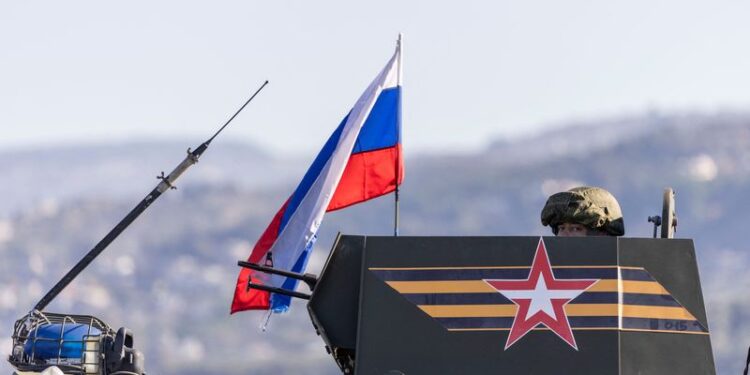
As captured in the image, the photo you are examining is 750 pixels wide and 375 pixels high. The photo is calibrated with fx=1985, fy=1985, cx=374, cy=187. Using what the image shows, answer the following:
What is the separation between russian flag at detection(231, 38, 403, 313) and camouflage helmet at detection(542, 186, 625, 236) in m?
2.56

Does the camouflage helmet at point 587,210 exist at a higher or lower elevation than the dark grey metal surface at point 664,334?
higher

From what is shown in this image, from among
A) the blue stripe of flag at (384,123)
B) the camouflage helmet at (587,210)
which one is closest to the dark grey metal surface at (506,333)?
the camouflage helmet at (587,210)

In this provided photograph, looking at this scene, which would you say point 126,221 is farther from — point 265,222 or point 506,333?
point 265,222

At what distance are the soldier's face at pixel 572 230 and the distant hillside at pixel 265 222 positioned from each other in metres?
95.0

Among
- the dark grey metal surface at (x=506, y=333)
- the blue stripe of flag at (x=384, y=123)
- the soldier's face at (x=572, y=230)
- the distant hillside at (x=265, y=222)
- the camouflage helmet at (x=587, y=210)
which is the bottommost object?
the dark grey metal surface at (x=506, y=333)

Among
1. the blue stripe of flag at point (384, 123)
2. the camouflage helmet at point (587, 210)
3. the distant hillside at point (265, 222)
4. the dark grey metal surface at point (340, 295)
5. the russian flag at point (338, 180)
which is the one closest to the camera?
the dark grey metal surface at point (340, 295)

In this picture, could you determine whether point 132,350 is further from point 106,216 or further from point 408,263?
point 106,216

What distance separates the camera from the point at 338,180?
631 inches

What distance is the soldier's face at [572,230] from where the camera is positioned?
1307 centimetres

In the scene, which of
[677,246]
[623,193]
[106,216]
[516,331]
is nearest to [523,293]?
[516,331]

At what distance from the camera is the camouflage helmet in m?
13.0

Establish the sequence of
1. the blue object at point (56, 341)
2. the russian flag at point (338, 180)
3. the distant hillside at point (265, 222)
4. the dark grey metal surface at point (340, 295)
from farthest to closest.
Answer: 1. the distant hillside at point (265, 222)
2. the russian flag at point (338, 180)
3. the blue object at point (56, 341)
4. the dark grey metal surface at point (340, 295)

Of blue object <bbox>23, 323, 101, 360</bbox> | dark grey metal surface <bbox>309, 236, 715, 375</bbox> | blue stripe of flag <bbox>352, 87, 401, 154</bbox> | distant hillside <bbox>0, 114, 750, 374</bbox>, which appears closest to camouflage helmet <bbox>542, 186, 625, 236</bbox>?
dark grey metal surface <bbox>309, 236, 715, 375</bbox>

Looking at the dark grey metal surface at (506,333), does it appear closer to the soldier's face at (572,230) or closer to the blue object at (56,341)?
the soldier's face at (572,230)
